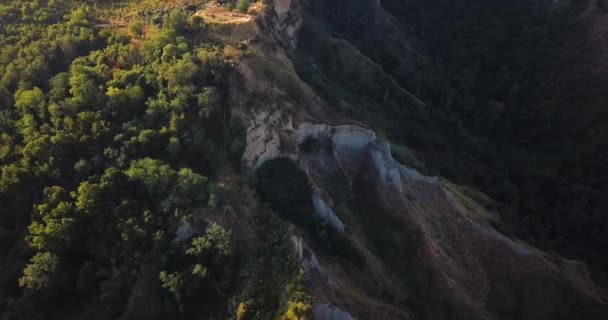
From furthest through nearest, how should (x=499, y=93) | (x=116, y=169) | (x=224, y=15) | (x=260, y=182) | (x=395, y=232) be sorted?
(x=499, y=93) < (x=224, y=15) < (x=395, y=232) < (x=260, y=182) < (x=116, y=169)

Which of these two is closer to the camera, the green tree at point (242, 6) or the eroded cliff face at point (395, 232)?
the eroded cliff face at point (395, 232)

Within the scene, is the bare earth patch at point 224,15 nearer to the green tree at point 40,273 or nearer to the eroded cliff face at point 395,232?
the eroded cliff face at point 395,232

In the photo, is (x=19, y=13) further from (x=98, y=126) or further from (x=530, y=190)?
(x=530, y=190)

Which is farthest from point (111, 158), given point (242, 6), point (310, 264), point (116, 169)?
point (242, 6)

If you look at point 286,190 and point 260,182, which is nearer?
point 286,190

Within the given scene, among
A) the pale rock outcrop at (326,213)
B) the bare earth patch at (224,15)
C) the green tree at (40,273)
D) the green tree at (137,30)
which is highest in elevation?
the bare earth patch at (224,15)

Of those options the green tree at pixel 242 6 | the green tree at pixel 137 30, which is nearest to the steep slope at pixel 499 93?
the green tree at pixel 242 6

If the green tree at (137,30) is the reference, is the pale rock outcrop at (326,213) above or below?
below

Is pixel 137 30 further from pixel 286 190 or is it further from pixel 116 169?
pixel 286 190
